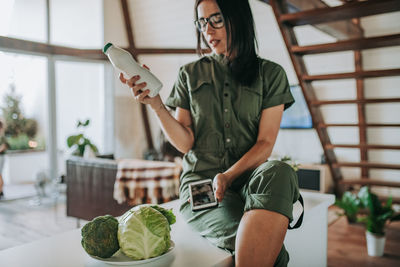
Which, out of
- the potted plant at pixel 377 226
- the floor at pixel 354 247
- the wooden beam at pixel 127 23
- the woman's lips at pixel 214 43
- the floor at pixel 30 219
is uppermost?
the wooden beam at pixel 127 23

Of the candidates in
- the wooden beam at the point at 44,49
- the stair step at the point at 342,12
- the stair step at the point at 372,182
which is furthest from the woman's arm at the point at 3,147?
the stair step at the point at 372,182

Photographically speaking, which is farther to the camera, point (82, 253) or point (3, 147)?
point (3, 147)

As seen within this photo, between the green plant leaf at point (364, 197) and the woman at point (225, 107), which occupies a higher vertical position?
the woman at point (225, 107)

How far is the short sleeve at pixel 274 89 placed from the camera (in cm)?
144

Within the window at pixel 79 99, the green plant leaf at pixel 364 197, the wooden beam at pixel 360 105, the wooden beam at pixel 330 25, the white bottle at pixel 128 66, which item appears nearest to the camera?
the white bottle at pixel 128 66

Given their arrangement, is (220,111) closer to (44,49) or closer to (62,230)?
(62,230)

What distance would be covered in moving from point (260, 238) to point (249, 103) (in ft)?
1.97

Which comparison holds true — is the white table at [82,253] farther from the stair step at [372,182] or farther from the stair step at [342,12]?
the stair step at [372,182]

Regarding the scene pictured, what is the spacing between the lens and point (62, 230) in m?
4.03

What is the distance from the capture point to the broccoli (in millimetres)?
995

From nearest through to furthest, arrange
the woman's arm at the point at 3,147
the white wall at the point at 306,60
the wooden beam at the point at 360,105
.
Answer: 1. the wooden beam at the point at 360,105
2. the white wall at the point at 306,60
3. the woman's arm at the point at 3,147

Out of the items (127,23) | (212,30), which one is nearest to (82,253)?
(212,30)

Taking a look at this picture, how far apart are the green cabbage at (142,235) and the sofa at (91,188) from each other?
2.59 metres

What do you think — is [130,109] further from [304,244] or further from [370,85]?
[304,244]
